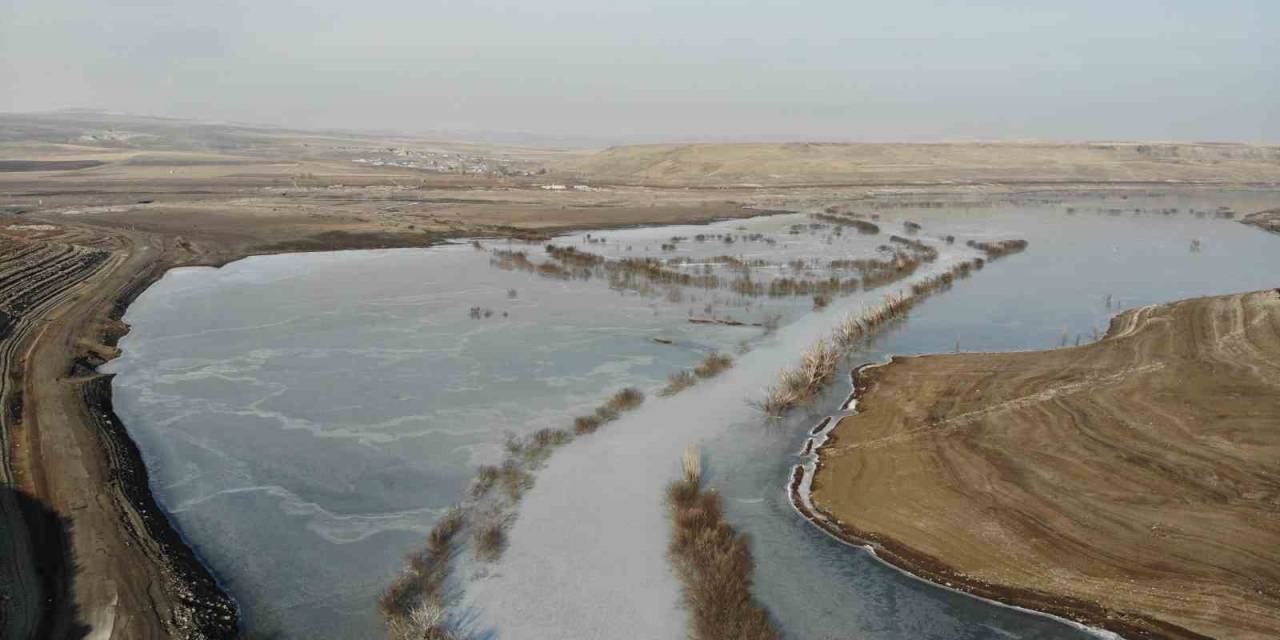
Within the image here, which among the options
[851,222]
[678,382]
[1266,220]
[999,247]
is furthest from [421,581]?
[1266,220]

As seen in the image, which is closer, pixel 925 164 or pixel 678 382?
pixel 678 382

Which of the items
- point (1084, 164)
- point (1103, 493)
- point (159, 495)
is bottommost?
point (159, 495)

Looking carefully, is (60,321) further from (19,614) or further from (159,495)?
(19,614)

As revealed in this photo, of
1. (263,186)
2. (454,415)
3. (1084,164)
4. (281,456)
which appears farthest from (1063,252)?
(1084,164)

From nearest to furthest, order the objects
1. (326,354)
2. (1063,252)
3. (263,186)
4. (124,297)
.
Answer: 1. (326,354)
2. (124,297)
3. (1063,252)
4. (263,186)

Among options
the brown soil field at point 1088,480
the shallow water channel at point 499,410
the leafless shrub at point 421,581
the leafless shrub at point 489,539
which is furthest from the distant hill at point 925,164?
the leafless shrub at point 421,581

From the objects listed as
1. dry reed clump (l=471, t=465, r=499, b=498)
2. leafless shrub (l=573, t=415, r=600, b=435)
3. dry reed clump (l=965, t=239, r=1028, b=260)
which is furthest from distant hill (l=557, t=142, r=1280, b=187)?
dry reed clump (l=471, t=465, r=499, b=498)

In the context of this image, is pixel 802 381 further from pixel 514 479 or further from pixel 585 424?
pixel 514 479

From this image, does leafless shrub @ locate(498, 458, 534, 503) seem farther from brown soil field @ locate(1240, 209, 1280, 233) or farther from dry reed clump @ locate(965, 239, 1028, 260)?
brown soil field @ locate(1240, 209, 1280, 233)
